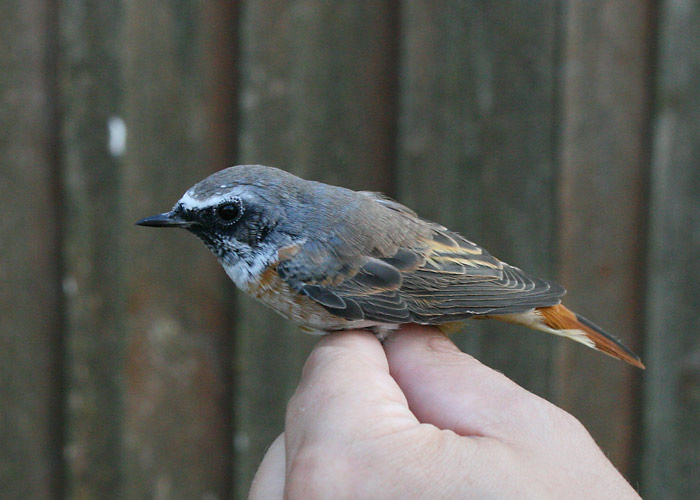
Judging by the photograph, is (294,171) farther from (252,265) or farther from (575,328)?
(575,328)

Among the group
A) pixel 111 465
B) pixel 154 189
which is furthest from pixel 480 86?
pixel 111 465

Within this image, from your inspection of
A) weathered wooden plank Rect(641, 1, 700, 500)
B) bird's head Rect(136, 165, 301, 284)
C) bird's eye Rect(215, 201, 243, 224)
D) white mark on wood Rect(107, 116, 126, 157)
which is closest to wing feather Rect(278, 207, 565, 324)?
bird's head Rect(136, 165, 301, 284)

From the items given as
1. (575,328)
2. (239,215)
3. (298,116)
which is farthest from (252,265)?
(575,328)

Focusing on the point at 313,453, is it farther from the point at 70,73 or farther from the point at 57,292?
the point at 70,73

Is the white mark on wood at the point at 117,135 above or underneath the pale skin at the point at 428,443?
above

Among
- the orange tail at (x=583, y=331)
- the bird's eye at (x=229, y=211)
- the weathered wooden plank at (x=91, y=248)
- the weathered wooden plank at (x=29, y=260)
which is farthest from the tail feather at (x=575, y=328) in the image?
the weathered wooden plank at (x=29, y=260)

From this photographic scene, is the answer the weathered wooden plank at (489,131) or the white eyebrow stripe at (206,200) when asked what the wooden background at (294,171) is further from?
the white eyebrow stripe at (206,200)
